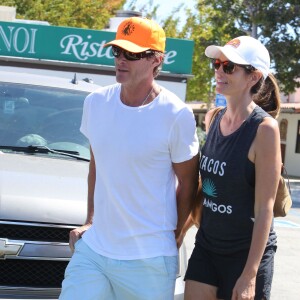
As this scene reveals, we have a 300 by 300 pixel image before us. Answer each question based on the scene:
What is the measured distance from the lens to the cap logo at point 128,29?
3167mm

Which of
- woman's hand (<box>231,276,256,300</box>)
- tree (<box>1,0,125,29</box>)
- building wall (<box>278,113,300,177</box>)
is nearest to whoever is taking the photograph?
woman's hand (<box>231,276,256,300</box>)

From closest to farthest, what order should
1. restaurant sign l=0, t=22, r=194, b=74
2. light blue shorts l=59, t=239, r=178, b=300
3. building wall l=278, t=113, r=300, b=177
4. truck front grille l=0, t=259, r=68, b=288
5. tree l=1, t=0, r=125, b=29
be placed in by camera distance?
light blue shorts l=59, t=239, r=178, b=300 < truck front grille l=0, t=259, r=68, b=288 < restaurant sign l=0, t=22, r=194, b=74 < tree l=1, t=0, r=125, b=29 < building wall l=278, t=113, r=300, b=177

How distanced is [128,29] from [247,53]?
561 mm

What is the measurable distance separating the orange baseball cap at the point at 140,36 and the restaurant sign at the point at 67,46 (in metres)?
4.96

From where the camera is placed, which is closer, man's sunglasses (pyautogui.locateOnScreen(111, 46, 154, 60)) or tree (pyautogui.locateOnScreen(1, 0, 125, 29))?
man's sunglasses (pyautogui.locateOnScreen(111, 46, 154, 60))

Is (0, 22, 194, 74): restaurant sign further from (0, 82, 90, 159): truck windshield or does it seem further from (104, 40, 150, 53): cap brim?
(104, 40, 150, 53): cap brim

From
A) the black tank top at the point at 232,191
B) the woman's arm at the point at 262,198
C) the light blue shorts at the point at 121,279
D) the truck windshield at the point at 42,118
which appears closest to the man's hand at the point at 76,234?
the light blue shorts at the point at 121,279

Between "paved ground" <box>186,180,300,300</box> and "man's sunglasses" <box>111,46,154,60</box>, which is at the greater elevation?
"man's sunglasses" <box>111,46,154,60</box>

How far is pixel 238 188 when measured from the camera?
2.95 metres

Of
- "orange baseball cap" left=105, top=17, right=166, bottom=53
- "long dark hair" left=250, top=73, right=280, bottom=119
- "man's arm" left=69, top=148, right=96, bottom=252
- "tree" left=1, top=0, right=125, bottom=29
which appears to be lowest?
"man's arm" left=69, top=148, right=96, bottom=252

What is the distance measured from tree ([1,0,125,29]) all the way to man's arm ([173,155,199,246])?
68.5ft

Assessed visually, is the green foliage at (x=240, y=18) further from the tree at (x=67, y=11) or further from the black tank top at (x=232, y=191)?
the black tank top at (x=232, y=191)

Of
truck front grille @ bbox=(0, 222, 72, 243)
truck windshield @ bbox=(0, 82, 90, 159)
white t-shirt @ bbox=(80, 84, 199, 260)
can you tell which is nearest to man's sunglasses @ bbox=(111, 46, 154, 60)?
white t-shirt @ bbox=(80, 84, 199, 260)

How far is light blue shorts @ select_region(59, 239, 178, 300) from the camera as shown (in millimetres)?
3008
